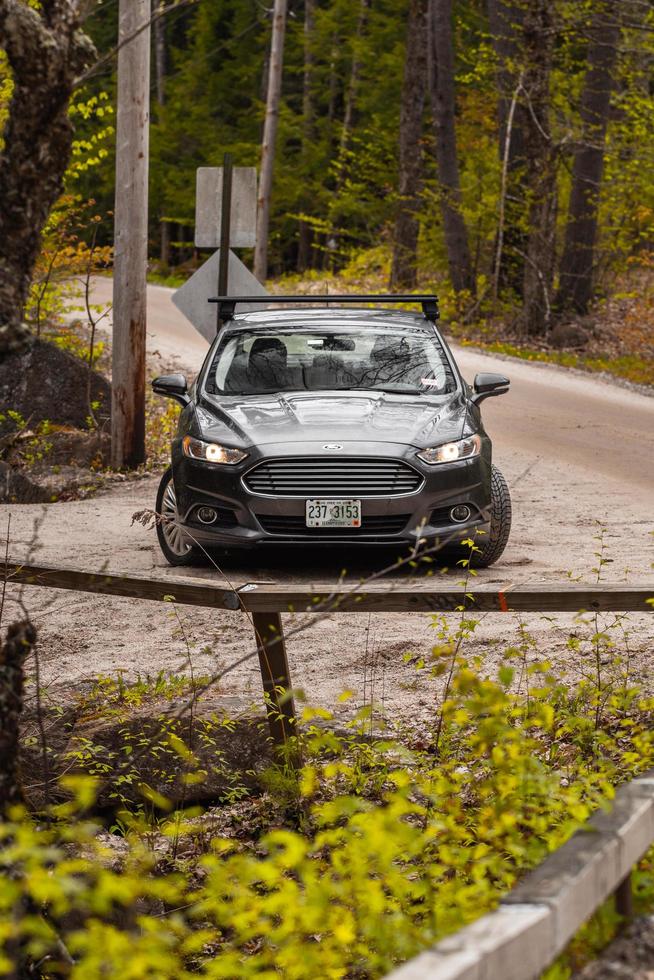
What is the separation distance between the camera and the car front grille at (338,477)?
837 centimetres

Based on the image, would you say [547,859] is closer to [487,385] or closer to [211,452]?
[211,452]

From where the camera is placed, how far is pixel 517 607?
5.14 m

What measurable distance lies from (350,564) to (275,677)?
335cm

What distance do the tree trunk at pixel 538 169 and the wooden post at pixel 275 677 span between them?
1950 cm

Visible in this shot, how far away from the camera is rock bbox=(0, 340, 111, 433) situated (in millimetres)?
15852

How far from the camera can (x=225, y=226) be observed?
1385cm

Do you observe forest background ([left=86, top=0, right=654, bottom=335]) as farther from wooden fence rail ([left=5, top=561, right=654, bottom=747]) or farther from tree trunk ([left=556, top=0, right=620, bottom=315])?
wooden fence rail ([left=5, top=561, right=654, bottom=747])

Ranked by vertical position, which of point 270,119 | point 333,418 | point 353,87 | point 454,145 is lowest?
point 333,418

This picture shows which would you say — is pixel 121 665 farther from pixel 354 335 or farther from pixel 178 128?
pixel 178 128

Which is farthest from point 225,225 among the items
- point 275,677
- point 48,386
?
point 275,677

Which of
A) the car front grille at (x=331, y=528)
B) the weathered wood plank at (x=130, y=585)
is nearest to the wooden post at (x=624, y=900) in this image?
the weathered wood plank at (x=130, y=585)

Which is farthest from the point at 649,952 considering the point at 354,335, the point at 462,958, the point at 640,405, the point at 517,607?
the point at 640,405

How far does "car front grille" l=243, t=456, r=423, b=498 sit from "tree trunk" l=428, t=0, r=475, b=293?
67.7ft

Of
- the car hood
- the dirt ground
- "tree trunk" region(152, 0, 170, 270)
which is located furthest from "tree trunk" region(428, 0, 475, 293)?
"tree trunk" region(152, 0, 170, 270)
